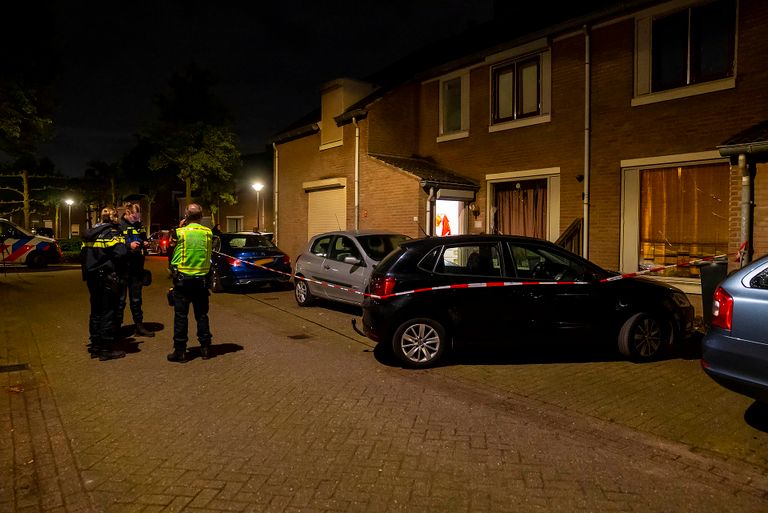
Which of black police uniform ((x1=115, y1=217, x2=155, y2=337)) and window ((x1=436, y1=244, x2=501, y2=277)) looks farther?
Answer: black police uniform ((x1=115, y1=217, x2=155, y2=337))

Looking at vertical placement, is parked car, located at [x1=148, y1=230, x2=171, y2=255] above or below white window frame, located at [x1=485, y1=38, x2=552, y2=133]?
below

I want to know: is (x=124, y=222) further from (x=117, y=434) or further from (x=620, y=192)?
(x=620, y=192)

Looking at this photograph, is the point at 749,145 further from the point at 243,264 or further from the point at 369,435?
the point at 243,264

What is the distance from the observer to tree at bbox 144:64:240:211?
86.5 feet

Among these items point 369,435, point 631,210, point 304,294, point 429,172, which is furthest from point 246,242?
point 369,435

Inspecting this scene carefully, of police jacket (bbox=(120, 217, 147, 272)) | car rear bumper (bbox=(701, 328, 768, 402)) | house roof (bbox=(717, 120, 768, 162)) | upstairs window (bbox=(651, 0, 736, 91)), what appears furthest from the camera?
upstairs window (bbox=(651, 0, 736, 91))

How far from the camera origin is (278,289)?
14.3m

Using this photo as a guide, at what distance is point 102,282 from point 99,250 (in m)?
0.39

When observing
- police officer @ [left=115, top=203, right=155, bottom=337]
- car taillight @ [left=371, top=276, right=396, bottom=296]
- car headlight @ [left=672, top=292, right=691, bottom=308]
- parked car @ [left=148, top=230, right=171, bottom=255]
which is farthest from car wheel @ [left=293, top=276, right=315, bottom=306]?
parked car @ [left=148, top=230, right=171, bottom=255]

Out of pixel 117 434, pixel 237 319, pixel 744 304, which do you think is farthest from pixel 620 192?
pixel 117 434

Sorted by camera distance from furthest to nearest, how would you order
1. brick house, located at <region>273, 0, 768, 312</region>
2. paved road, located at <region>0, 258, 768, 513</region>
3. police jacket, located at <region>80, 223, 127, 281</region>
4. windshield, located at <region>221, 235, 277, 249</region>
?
windshield, located at <region>221, 235, 277, 249</region>
brick house, located at <region>273, 0, 768, 312</region>
police jacket, located at <region>80, 223, 127, 281</region>
paved road, located at <region>0, 258, 768, 513</region>

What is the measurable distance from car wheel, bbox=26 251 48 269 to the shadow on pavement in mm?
22798

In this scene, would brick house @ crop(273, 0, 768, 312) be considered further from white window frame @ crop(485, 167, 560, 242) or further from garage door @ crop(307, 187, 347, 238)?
garage door @ crop(307, 187, 347, 238)

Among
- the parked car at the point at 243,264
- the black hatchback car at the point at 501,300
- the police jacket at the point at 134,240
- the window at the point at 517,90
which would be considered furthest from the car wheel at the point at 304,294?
the window at the point at 517,90
